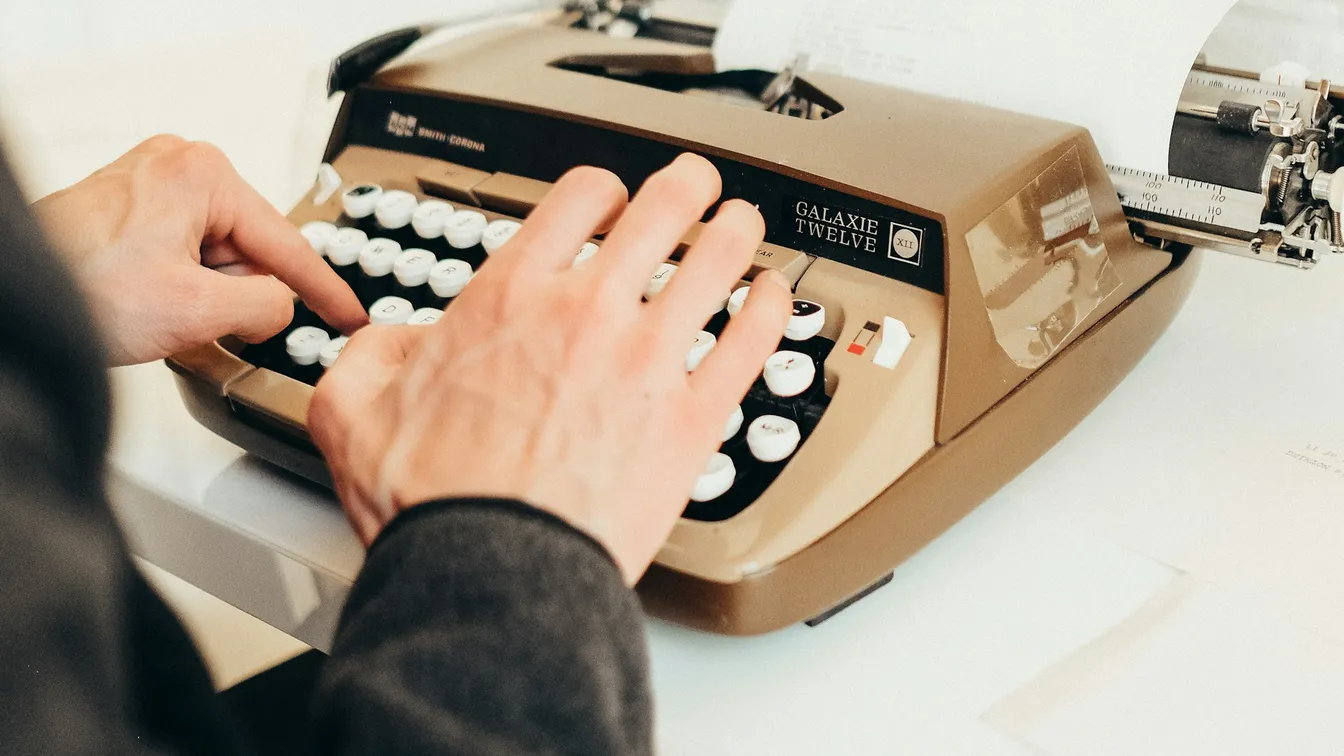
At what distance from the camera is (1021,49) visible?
0.73m

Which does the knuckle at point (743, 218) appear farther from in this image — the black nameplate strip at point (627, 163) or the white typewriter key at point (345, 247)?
the white typewriter key at point (345, 247)

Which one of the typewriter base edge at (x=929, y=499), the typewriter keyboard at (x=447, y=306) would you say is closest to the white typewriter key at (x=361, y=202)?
the typewriter keyboard at (x=447, y=306)

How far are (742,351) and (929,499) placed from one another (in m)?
0.16

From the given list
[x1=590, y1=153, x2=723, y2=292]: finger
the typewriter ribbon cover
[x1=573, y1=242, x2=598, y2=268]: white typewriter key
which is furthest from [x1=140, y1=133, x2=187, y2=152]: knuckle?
the typewriter ribbon cover

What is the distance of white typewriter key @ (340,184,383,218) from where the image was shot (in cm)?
78

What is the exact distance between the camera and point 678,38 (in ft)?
3.16

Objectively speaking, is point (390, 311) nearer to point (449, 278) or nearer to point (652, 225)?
point (449, 278)

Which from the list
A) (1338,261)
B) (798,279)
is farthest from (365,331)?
(1338,261)

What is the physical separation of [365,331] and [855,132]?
327mm

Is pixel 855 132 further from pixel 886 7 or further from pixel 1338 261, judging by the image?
pixel 1338 261

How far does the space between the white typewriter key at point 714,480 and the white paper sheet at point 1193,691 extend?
Result: 158 mm

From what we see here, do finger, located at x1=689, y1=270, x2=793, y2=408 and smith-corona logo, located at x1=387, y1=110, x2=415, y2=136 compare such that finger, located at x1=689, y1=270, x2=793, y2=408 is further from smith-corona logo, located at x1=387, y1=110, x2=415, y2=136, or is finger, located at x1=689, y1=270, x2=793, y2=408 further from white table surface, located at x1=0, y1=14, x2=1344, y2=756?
smith-corona logo, located at x1=387, y1=110, x2=415, y2=136

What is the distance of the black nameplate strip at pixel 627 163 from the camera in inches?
23.7

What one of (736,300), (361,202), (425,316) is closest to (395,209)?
(361,202)
